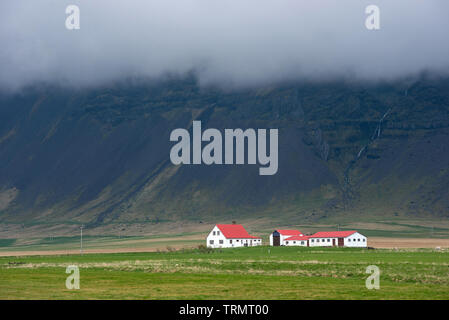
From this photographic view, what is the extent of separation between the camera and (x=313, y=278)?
171ft

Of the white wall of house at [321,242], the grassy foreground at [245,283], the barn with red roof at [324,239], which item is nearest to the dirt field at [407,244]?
the barn with red roof at [324,239]

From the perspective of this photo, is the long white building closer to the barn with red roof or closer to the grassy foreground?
the barn with red roof

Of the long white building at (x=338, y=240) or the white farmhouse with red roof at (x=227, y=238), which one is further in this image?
the white farmhouse with red roof at (x=227, y=238)

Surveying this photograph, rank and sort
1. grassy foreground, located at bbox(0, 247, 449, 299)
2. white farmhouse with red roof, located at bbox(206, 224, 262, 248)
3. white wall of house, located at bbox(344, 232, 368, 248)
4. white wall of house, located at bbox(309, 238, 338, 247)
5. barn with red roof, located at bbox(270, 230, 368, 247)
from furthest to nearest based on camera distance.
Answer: white farmhouse with red roof, located at bbox(206, 224, 262, 248)
white wall of house, located at bbox(309, 238, 338, 247)
barn with red roof, located at bbox(270, 230, 368, 247)
white wall of house, located at bbox(344, 232, 368, 248)
grassy foreground, located at bbox(0, 247, 449, 299)

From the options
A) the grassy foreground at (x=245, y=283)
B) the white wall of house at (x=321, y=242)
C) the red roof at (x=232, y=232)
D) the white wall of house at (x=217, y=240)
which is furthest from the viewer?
the red roof at (x=232, y=232)

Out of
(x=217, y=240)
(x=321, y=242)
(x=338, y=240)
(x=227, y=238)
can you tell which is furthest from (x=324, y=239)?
(x=217, y=240)

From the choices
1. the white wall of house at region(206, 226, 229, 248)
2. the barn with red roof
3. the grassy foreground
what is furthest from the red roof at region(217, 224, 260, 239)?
the grassy foreground

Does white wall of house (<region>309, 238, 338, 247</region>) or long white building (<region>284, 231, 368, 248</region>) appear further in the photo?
white wall of house (<region>309, 238, 338, 247</region>)

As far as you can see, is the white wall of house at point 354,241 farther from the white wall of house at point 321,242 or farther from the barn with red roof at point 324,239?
the white wall of house at point 321,242

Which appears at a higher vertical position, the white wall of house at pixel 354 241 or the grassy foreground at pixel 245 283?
the white wall of house at pixel 354 241

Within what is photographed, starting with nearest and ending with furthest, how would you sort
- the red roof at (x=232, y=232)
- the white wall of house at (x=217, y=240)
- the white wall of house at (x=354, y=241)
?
1. the white wall of house at (x=354, y=241)
2. the white wall of house at (x=217, y=240)
3. the red roof at (x=232, y=232)
